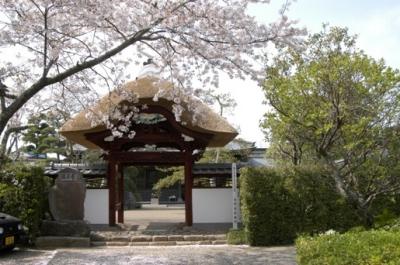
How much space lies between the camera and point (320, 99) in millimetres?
8875

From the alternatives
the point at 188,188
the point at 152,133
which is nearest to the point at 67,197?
the point at 152,133

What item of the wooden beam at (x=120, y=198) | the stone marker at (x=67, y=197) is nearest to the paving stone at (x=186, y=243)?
the stone marker at (x=67, y=197)

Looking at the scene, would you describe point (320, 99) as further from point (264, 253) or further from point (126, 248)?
point (126, 248)

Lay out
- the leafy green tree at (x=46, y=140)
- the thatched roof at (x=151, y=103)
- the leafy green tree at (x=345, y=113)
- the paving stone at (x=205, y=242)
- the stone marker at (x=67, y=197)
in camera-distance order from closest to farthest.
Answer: the leafy green tree at (x=345, y=113) → the paving stone at (x=205, y=242) → the stone marker at (x=67, y=197) → the thatched roof at (x=151, y=103) → the leafy green tree at (x=46, y=140)

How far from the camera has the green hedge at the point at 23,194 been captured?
1143 cm

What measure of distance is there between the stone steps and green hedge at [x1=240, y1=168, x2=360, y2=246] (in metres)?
1.06

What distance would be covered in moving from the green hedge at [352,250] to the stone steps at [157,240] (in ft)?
20.8

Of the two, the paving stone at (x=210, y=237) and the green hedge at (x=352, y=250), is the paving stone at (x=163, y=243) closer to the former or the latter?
the paving stone at (x=210, y=237)

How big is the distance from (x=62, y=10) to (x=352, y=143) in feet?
17.9

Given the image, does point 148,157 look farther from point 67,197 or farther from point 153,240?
point 153,240

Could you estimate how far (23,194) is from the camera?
37.7 ft

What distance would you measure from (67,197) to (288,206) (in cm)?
549

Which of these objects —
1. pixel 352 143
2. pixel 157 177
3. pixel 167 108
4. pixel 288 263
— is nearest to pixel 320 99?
pixel 352 143

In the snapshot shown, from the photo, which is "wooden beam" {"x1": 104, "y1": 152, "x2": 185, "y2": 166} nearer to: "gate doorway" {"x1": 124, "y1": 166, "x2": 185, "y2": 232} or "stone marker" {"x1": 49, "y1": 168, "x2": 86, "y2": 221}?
"stone marker" {"x1": 49, "y1": 168, "x2": 86, "y2": 221}
